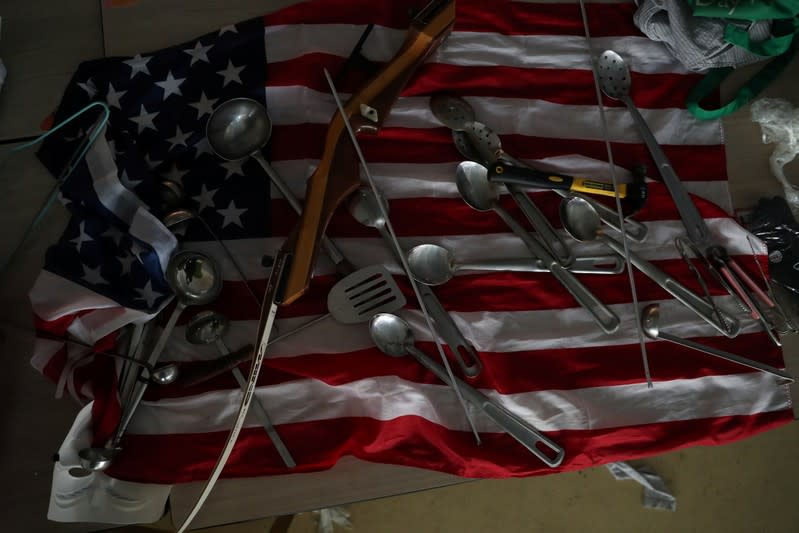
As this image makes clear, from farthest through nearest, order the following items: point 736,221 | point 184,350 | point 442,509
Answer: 1. point 442,509
2. point 736,221
3. point 184,350

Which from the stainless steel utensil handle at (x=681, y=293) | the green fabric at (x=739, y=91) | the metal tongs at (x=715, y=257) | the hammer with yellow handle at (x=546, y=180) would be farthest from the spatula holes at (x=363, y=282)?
the green fabric at (x=739, y=91)

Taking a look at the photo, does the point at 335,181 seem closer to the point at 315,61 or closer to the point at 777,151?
the point at 315,61

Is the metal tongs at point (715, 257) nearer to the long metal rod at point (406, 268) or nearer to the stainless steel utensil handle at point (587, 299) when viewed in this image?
the stainless steel utensil handle at point (587, 299)

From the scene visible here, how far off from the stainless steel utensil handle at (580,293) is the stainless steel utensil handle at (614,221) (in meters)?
0.10

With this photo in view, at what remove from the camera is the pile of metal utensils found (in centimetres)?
86

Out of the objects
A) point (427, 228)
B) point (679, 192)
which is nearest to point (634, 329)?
point (679, 192)

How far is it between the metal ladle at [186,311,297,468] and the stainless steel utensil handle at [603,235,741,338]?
568 millimetres

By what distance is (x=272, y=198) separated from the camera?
92 centimetres

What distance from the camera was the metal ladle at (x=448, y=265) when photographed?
0.90 meters

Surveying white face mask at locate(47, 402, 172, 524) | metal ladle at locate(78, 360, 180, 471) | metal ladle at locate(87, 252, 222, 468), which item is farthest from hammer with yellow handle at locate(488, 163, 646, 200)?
white face mask at locate(47, 402, 172, 524)

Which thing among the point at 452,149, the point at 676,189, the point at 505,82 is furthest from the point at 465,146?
the point at 676,189

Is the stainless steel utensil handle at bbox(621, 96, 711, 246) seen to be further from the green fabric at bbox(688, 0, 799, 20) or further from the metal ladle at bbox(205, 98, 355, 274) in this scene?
the metal ladle at bbox(205, 98, 355, 274)

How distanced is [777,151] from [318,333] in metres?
0.82

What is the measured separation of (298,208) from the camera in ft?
2.94
